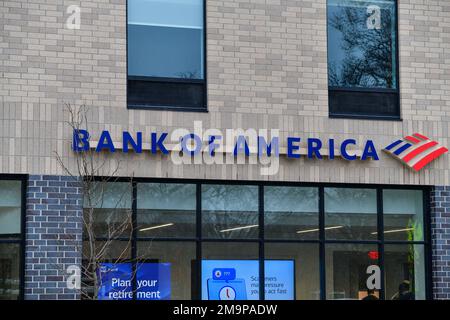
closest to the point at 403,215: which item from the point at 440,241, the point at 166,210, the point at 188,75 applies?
the point at 440,241

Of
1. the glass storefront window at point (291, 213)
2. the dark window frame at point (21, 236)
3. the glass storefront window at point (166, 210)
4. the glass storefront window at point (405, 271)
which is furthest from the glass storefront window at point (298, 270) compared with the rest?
the dark window frame at point (21, 236)

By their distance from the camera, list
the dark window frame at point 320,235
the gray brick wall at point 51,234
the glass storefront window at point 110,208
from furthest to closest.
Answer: the dark window frame at point 320,235 → the glass storefront window at point 110,208 → the gray brick wall at point 51,234

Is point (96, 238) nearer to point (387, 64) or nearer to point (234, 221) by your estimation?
point (234, 221)

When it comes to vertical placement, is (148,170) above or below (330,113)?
below

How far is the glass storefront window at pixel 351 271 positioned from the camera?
1476 centimetres

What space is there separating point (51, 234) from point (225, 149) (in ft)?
10.4

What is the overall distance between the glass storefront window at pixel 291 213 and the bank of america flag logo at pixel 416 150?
1.63 metres

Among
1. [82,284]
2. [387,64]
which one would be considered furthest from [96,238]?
[387,64]

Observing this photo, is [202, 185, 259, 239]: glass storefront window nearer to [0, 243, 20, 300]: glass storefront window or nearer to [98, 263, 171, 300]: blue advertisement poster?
[98, 263, 171, 300]: blue advertisement poster

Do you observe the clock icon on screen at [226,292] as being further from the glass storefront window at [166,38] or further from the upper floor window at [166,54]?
the glass storefront window at [166,38]

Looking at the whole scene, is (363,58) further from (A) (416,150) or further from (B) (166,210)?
(B) (166,210)

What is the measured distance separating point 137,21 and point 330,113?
3703 mm

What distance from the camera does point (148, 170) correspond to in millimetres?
13867

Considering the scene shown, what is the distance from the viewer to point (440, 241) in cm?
1517
